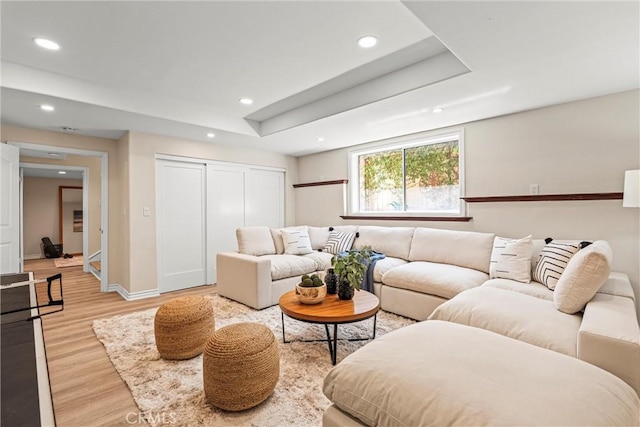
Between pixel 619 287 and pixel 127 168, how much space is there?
514 centimetres

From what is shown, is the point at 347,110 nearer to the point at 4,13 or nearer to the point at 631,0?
the point at 631,0

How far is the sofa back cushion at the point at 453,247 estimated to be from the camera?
3.15 meters

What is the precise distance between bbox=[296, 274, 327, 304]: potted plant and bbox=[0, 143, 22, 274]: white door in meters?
3.24

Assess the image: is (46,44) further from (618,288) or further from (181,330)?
(618,288)

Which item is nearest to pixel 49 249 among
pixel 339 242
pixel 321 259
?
pixel 321 259

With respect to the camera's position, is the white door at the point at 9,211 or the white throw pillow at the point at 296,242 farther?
the white throw pillow at the point at 296,242

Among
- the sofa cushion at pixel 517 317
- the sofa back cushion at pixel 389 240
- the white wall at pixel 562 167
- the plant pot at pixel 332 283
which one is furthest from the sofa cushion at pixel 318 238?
the sofa cushion at pixel 517 317

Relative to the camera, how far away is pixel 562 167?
9.81 feet

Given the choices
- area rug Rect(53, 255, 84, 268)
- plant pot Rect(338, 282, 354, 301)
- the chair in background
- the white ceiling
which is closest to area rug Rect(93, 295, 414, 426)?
plant pot Rect(338, 282, 354, 301)

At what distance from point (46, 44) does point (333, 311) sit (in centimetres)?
292

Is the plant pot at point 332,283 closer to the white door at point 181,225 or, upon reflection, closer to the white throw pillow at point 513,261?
the white throw pillow at point 513,261

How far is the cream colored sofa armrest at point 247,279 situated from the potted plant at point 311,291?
40.2 inches

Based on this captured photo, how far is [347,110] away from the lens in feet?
10.5

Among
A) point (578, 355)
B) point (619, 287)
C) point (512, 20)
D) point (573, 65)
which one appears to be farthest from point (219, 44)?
point (619, 287)
